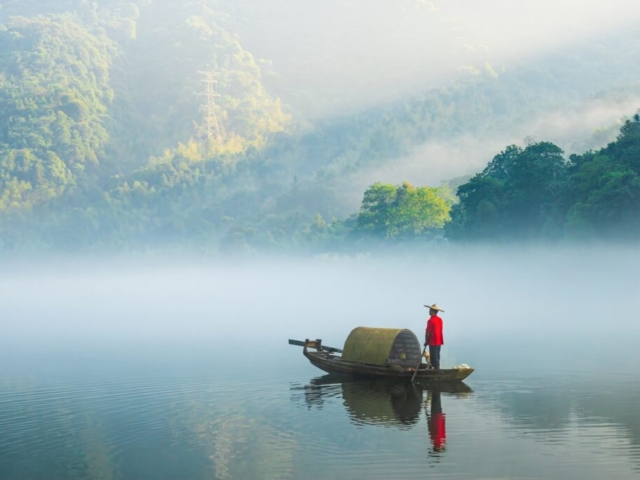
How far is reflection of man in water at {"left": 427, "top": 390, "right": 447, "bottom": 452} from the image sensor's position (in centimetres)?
2528

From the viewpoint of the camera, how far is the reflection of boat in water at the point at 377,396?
96.2ft

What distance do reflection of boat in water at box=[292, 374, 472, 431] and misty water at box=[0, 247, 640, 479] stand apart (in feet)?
0.33

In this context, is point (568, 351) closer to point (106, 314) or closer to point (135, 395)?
point (135, 395)

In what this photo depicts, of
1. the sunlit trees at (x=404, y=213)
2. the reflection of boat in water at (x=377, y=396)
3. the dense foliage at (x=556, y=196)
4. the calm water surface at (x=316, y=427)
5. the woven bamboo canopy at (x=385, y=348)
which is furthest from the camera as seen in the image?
the sunlit trees at (x=404, y=213)

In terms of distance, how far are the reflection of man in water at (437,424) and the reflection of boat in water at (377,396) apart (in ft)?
1.15

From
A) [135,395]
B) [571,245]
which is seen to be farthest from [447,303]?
[135,395]

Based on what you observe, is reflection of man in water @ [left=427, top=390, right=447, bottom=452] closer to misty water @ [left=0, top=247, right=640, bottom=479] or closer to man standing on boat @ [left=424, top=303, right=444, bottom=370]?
misty water @ [left=0, top=247, right=640, bottom=479]

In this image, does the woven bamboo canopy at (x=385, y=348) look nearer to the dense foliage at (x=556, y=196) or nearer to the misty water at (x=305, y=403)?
the misty water at (x=305, y=403)

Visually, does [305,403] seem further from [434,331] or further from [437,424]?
[437,424]

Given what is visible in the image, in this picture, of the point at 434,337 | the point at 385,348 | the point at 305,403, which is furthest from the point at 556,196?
the point at 305,403

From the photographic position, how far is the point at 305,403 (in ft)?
107

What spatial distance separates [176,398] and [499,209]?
78655 mm

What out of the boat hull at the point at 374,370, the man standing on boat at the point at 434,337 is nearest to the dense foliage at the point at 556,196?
the boat hull at the point at 374,370

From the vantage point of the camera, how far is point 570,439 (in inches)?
989
